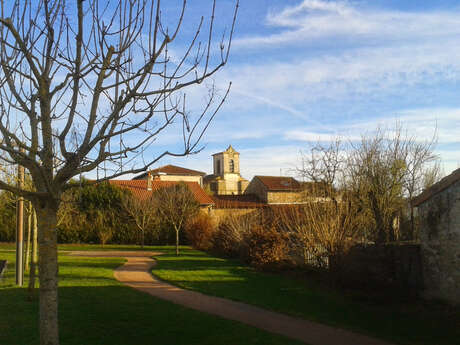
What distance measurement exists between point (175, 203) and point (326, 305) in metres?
18.8

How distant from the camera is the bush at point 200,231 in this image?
27.4 meters

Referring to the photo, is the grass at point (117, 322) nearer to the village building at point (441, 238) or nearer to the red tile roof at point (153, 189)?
the village building at point (441, 238)

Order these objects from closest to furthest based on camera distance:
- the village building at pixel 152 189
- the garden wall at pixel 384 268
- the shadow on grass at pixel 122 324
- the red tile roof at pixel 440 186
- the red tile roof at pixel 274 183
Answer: the shadow on grass at pixel 122 324 → the red tile roof at pixel 440 186 → the garden wall at pixel 384 268 → the village building at pixel 152 189 → the red tile roof at pixel 274 183

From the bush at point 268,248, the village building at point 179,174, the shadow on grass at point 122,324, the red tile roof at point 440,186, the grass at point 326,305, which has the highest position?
the village building at point 179,174

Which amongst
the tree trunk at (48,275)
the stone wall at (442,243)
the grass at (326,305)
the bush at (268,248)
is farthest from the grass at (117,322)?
the stone wall at (442,243)

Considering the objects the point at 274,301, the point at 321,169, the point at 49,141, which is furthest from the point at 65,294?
the point at 321,169

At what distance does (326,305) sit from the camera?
11.5 m

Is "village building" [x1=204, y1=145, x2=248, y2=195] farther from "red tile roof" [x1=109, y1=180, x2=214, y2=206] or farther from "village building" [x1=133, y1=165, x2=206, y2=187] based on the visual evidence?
"red tile roof" [x1=109, y1=180, x2=214, y2=206]

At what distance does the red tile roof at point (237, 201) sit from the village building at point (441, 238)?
74.2 ft

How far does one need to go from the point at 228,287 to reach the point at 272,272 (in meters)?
4.35

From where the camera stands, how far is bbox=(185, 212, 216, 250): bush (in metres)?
Result: 27.4

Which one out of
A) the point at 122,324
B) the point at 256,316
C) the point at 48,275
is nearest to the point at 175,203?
the point at 256,316

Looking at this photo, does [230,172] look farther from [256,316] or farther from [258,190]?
[256,316]

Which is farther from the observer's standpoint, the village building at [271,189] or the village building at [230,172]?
the village building at [230,172]
